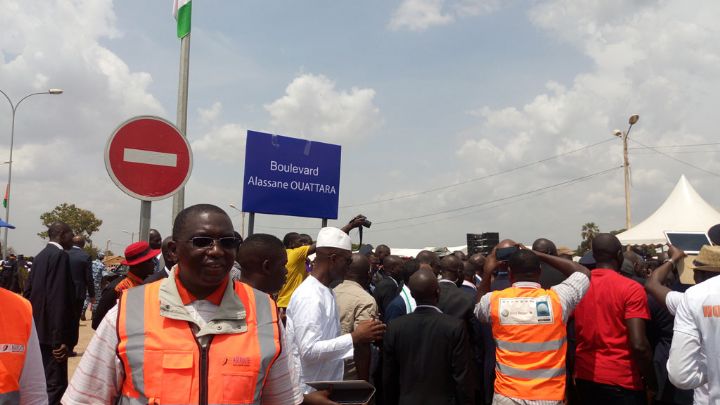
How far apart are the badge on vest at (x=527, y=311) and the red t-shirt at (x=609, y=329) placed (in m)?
0.61

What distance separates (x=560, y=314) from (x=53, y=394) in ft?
16.8

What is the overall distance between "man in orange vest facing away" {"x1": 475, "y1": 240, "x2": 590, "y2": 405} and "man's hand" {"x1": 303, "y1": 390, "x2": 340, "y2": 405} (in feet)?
7.20

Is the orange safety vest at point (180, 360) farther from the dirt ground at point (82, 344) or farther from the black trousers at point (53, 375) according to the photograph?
the dirt ground at point (82, 344)

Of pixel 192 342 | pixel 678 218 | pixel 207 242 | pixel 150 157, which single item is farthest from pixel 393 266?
pixel 678 218

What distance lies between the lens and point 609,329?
4566mm

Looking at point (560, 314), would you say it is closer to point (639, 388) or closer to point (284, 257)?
point (639, 388)

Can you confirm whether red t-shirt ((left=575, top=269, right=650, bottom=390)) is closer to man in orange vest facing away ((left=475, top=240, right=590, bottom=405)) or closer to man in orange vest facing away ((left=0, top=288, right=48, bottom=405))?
man in orange vest facing away ((left=475, top=240, right=590, bottom=405))

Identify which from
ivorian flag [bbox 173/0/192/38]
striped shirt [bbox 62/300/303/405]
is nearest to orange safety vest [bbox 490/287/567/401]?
striped shirt [bbox 62/300/303/405]

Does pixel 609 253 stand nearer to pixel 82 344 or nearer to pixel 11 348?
pixel 11 348

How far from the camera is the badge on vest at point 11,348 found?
2047 millimetres

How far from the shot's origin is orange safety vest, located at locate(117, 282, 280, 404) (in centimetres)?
193

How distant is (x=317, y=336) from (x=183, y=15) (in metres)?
4.06

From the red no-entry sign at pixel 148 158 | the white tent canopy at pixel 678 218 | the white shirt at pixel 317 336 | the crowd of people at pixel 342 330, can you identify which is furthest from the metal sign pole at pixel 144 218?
the white tent canopy at pixel 678 218

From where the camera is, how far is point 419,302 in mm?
4473
